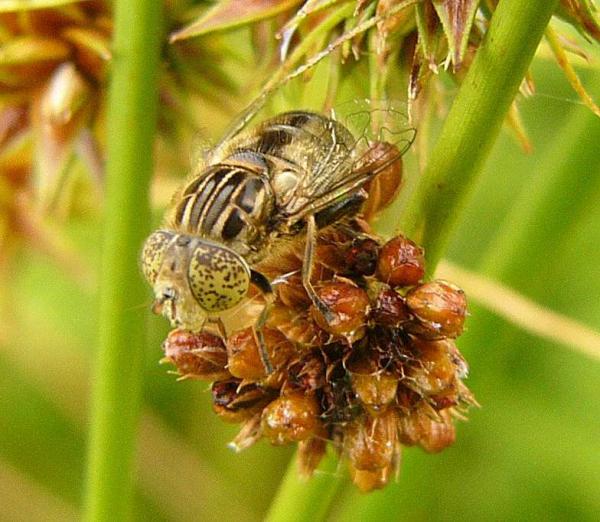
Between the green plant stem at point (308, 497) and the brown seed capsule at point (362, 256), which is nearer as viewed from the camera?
the brown seed capsule at point (362, 256)

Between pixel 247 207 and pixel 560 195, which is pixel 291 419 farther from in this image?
pixel 560 195

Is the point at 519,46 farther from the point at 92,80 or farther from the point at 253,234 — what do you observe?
the point at 92,80

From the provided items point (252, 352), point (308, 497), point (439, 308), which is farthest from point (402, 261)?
point (308, 497)

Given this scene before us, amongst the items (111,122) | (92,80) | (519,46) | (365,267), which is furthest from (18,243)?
(519,46)

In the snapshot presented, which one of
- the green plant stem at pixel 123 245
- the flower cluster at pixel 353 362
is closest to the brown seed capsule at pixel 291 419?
the flower cluster at pixel 353 362

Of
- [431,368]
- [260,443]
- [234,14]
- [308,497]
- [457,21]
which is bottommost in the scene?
[260,443]

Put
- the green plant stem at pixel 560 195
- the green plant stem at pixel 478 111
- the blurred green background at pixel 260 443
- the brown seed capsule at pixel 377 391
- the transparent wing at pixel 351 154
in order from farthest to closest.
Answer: the blurred green background at pixel 260 443 → the green plant stem at pixel 560 195 → the transparent wing at pixel 351 154 → the brown seed capsule at pixel 377 391 → the green plant stem at pixel 478 111

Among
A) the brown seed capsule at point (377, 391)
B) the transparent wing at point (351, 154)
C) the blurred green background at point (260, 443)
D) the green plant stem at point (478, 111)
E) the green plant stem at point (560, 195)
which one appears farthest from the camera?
the blurred green background at point (260, 443)

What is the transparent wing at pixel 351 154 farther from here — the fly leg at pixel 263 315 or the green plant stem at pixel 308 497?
the green plant stem at pixel 308 497
